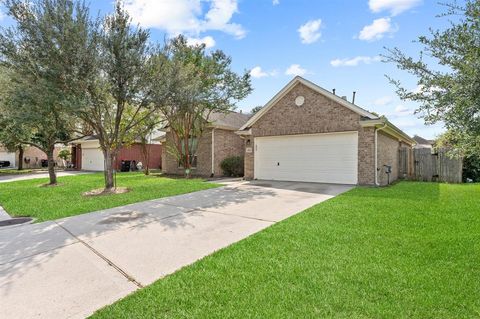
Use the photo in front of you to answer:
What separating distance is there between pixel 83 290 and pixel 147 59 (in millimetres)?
9142

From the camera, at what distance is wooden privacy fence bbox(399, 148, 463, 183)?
13545 mm

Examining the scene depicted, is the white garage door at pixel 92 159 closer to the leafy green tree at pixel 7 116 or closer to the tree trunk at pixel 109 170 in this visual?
the leafy green tree at pixel 7 116

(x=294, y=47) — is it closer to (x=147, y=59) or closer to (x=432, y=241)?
(x=147, y=59)

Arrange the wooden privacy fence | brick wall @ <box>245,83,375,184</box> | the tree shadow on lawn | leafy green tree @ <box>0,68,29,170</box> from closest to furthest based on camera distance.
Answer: the tree shadow on lawn, leafy green tree @ <box>0,68,29,170</box>, brick wall @ <box>245,83,375,184</box>, the wooden privacy fence

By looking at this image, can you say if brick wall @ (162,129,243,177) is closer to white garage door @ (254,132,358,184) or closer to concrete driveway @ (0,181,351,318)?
white garage door @ (254,132,358,184)

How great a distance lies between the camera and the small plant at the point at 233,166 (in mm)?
17141

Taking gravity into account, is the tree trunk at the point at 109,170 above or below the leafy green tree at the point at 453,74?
below

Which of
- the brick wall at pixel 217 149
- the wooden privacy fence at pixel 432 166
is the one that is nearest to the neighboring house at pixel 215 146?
the brick wall at pixel 217 149

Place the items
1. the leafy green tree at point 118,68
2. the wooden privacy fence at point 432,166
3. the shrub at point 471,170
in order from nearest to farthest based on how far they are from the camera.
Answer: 1. the leafy green tree at point 118,68
2. the wooden privacy fence at point 432,166
3. the shrub at point 471,170

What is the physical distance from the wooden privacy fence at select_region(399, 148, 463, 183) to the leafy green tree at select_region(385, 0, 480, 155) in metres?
12.0

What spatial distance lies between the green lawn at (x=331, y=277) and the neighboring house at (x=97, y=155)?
21.5m

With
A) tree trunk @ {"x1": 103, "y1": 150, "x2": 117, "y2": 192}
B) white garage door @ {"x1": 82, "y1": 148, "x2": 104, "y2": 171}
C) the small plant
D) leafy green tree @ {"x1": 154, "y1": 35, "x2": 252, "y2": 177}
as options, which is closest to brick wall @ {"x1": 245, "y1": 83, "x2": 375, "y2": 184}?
the small plant

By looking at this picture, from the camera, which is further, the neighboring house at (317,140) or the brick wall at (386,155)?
the brick wall at (386,155)

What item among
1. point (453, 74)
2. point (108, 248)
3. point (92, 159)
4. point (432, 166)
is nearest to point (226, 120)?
point (432, 166)
